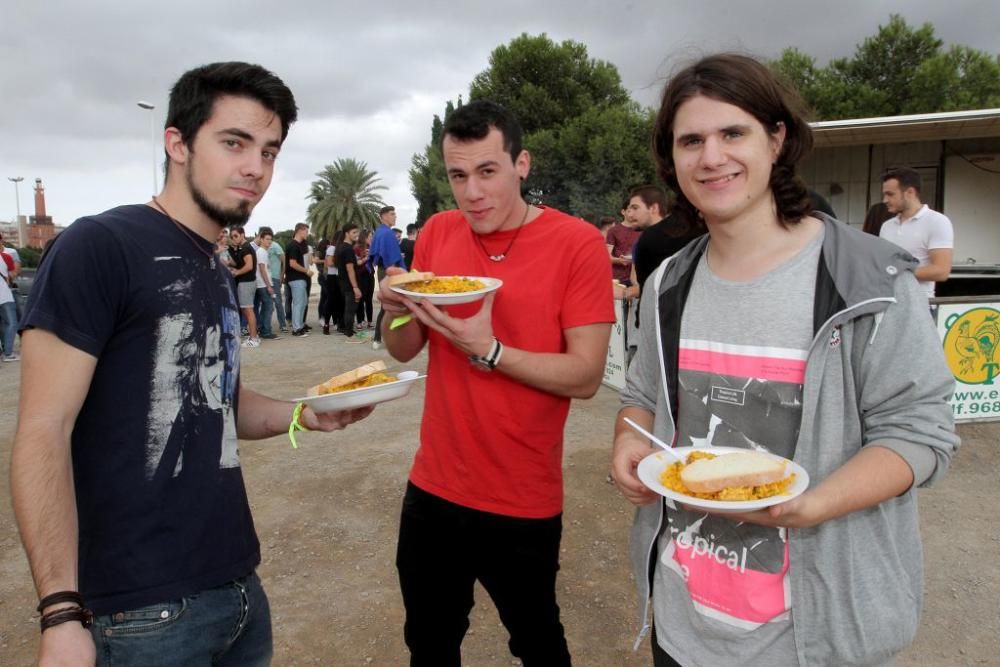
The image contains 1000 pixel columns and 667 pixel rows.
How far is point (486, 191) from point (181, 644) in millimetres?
1839

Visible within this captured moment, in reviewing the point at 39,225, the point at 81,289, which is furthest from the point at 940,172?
the point at 39,225

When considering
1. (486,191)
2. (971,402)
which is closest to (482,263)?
(486,191)

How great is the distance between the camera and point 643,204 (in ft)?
25.0

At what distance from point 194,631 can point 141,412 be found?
0.61m

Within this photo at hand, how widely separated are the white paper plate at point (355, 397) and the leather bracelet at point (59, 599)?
2.90 ft

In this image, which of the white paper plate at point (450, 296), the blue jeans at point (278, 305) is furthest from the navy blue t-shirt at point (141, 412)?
the blue jeans at point (278, 305)

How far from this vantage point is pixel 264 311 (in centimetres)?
1386

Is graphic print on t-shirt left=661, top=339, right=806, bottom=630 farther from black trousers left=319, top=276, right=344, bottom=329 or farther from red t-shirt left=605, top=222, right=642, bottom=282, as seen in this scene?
black trousers left=319, top=276, right=344, bottom=329

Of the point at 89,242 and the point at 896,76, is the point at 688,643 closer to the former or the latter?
the point at 89,242

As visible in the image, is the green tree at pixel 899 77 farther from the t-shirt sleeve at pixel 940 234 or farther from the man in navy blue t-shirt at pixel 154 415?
the man in navy blue t-shirt at pixel 154 415

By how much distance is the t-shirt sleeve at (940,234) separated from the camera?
6164mm

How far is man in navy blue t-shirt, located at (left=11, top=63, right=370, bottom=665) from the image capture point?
4.83 ft

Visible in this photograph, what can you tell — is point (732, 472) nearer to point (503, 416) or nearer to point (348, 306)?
point (503, 416)

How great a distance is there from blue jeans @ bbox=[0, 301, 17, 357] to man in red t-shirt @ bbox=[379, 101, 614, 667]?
11.7 m
